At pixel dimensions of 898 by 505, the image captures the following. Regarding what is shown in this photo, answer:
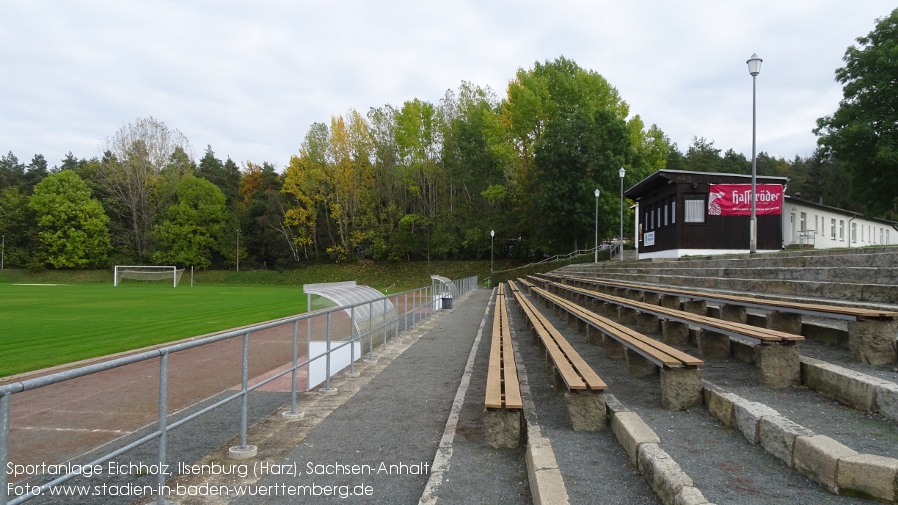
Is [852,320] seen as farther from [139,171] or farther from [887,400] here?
[139,171]

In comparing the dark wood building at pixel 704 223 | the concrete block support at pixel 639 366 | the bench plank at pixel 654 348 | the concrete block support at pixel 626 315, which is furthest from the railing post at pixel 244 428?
the dark wood building at pixel 704 223

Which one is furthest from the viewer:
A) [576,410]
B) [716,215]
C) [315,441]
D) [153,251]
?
[153,251]

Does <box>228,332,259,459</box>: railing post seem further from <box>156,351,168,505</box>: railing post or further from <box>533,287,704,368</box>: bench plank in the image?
<box>533,287,704,368</box>: bench plank

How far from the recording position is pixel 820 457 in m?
2.72

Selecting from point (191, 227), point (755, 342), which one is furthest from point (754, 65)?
point (191, 227)

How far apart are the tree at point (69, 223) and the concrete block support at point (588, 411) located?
66944 millimetres

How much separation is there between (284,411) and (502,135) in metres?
44.4

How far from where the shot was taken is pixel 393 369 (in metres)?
8.17

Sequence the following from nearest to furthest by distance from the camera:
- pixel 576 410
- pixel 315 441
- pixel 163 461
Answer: pixel 163 461
pixel 576 410
pixel 315 441

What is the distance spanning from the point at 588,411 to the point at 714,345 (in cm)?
198

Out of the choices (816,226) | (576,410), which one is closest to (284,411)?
(576,410)

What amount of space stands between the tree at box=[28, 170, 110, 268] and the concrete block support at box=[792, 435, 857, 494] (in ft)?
225

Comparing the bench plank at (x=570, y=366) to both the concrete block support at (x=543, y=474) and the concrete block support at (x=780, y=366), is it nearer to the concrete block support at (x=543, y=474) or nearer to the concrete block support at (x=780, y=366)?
the concrete block support at (x=543, y=474)

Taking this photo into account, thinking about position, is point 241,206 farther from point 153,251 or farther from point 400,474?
A: point 400,474
